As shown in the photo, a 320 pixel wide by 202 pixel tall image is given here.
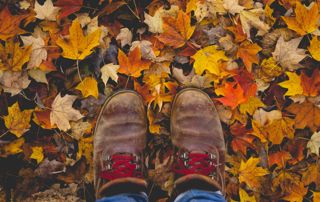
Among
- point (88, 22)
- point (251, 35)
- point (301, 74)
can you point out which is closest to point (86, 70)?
point (88, 22)

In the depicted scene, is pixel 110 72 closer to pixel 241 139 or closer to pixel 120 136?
pixel 120 136

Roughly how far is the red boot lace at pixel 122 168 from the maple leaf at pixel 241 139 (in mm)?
435

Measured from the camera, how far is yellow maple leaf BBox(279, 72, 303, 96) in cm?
160

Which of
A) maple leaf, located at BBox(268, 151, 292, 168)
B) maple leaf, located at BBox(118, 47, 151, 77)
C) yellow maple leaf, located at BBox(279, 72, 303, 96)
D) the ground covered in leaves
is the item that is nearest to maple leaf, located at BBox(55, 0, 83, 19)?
the ground covered in leaves

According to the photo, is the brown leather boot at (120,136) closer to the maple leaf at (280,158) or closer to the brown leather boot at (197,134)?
the brown leather boot at (197,134)

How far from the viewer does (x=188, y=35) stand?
5.13ft

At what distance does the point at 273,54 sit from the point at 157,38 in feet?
1.61

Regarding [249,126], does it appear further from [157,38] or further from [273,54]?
[157,38]

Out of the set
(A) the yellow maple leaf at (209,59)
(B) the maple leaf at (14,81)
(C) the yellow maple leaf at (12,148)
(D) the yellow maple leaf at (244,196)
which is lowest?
(D) the yellow maple leaf at (244,196)

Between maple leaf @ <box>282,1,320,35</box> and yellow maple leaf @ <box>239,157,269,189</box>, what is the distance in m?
0.58

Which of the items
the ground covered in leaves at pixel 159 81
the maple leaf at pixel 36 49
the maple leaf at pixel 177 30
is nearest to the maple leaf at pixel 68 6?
the ground covered in leaves at pixel 159 81

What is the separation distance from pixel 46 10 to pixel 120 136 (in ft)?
1.98

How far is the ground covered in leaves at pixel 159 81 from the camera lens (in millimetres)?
1565

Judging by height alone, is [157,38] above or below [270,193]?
above
